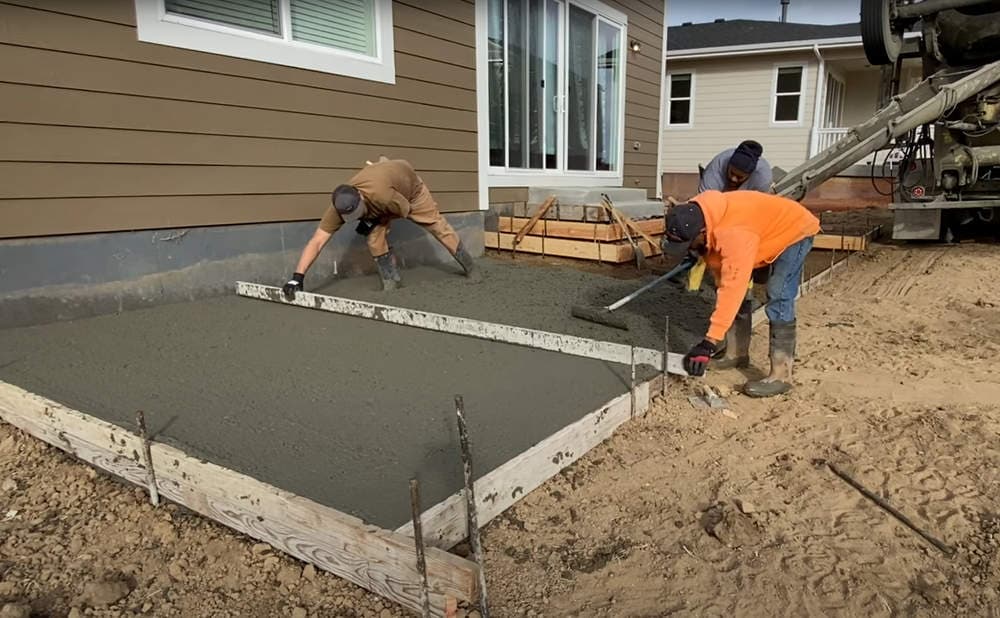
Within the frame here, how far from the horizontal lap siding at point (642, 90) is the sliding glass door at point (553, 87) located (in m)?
0.30

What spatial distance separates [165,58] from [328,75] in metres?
1.34

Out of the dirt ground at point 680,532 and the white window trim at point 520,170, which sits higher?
the white window trim at point 520,170

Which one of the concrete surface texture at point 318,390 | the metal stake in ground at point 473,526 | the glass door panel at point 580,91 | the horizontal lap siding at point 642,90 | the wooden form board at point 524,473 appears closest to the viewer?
the metal stake in ground at point 473,526

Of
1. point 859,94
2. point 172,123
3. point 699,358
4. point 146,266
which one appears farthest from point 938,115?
point 859,94

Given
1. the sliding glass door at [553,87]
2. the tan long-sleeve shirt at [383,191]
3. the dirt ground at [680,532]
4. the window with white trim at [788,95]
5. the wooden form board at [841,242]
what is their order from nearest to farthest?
the dirt ground at [680,532]
the tan long-sleeve shirt at [383,191]
the sliding glass door at [553,87]
the wooden form board at [841,242]
the window with white trim at [788,95]

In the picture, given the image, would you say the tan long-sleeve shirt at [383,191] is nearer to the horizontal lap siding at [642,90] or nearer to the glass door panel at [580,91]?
the glass door panel at [580,91]

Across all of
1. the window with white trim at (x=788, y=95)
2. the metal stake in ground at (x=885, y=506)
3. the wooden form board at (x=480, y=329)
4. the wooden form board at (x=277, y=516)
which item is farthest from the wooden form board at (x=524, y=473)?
the window with white trim at (x=788, y=95)

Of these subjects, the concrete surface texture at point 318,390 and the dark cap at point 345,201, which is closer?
the concrete surface texture at point 318,390

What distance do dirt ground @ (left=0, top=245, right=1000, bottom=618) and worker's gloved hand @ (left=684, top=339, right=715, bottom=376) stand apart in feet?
0.80

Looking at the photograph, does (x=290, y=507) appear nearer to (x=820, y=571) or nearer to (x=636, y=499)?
(x=636, y=499)

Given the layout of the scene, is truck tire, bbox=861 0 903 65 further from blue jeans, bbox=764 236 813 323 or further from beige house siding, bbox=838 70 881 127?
beige house siding, bbox=838 70 881 127

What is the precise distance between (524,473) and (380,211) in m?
3.29

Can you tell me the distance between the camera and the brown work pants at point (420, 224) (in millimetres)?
5266

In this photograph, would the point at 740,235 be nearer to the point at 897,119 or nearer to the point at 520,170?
the point at 897,119
